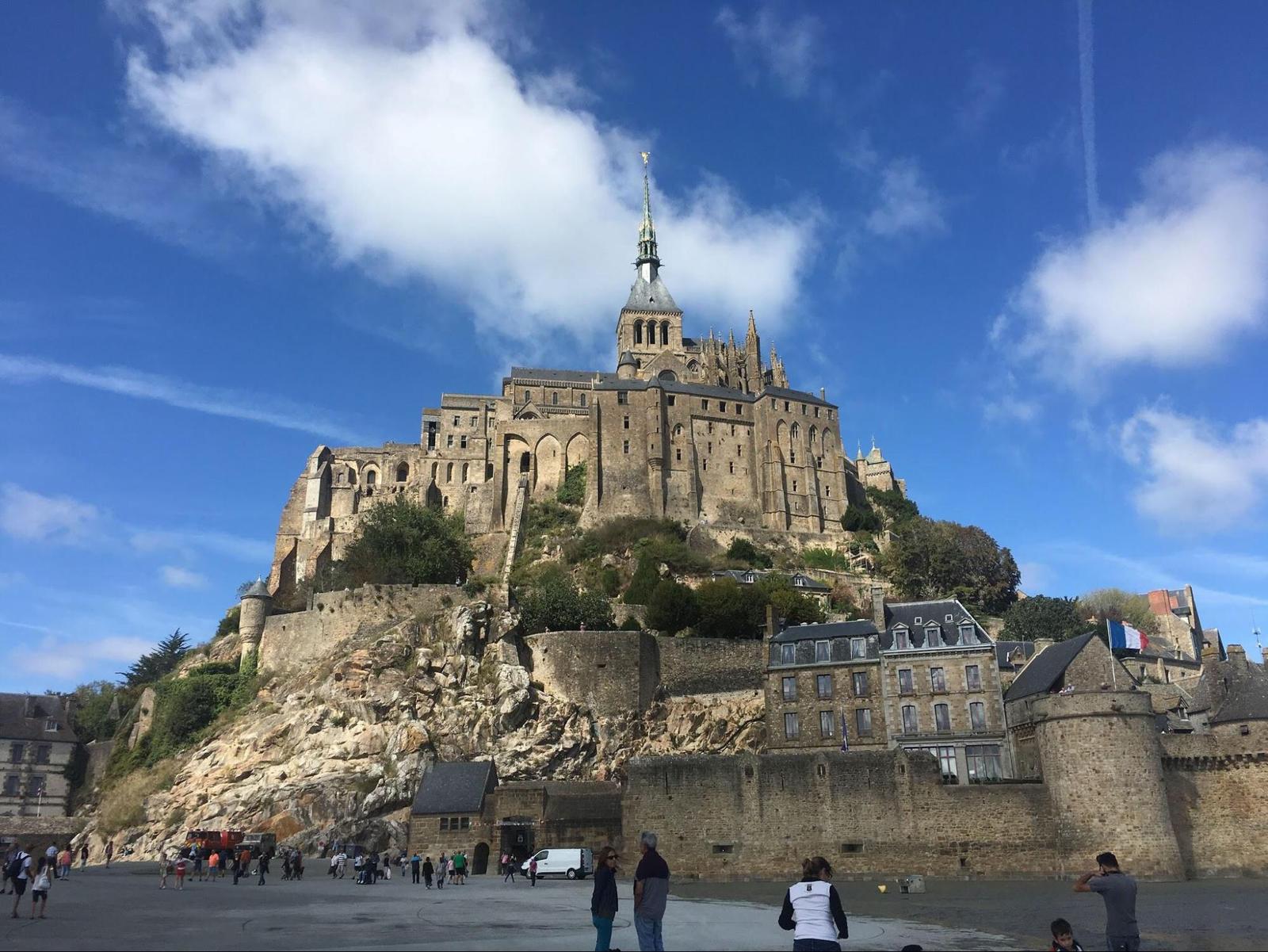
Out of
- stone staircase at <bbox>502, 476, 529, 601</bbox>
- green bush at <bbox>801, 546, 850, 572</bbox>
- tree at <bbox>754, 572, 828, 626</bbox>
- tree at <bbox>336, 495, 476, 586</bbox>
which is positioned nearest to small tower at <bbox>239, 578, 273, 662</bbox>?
tree at <bbox>336, 495, 476, 586</bbox>

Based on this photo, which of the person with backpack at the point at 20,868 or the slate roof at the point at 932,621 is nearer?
the person with backpack at the point at 20,868

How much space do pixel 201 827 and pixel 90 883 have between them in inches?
497

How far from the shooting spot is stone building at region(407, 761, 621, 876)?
125ft

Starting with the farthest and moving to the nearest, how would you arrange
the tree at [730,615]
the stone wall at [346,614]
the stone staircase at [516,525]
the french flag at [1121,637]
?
the stone staircase at [516,525] < the stone wall at [346,614] < the tree at [730,615] < the french flag at [1121,637]

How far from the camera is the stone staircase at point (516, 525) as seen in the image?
71.7 m

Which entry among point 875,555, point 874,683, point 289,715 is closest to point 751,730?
point 874,683

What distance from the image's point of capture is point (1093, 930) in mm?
21625

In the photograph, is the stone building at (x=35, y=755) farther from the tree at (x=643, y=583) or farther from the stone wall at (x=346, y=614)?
the tree at (x=643, y=583)

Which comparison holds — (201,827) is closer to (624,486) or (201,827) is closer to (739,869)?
(739,869)

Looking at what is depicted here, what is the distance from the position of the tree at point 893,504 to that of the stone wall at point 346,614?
44543mm

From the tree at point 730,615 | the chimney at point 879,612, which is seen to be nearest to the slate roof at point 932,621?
the chimney at point 879,612

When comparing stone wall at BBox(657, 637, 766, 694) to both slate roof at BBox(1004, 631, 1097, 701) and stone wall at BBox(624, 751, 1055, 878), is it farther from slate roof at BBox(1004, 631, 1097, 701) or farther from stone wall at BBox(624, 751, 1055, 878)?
slate roof at BBox(1004, 631, 1097, 701)

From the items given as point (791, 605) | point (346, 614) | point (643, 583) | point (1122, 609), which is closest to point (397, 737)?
point (346, 614)

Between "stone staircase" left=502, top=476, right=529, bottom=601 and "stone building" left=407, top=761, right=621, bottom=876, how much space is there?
26823 mm
